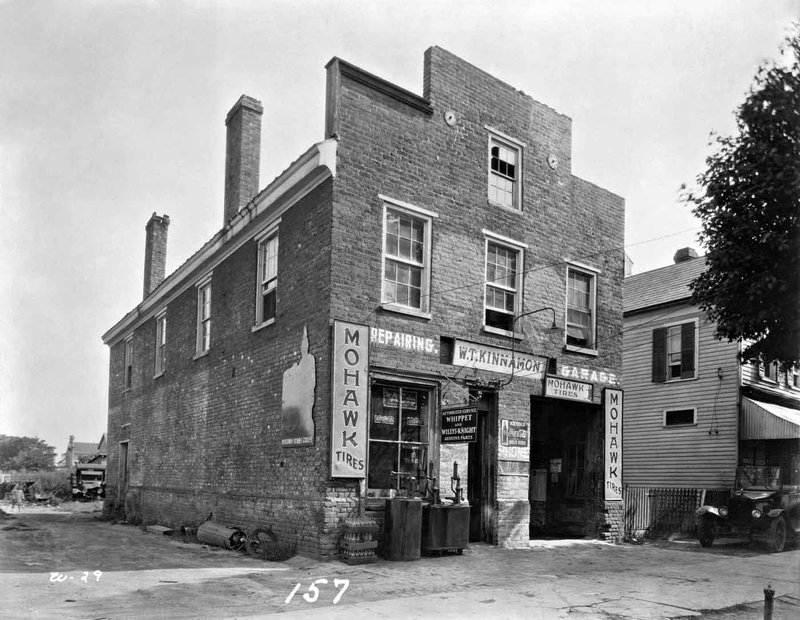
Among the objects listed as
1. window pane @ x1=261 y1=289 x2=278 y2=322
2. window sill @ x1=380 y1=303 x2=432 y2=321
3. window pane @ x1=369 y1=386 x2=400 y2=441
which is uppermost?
window pane @ x1=261 y1=289 x2=278 y2=322

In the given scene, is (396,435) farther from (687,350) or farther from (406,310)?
(687,350)

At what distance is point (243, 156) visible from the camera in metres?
18.8

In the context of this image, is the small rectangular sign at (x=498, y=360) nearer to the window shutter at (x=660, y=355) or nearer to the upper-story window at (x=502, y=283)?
the upper-story window at (x=502, y=283)

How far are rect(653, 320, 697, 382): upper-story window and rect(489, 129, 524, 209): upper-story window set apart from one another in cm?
1004

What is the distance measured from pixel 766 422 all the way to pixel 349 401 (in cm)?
1412

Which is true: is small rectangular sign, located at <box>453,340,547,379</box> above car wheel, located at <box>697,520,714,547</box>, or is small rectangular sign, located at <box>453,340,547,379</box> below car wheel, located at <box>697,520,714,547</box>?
above

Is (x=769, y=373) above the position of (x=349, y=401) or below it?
above

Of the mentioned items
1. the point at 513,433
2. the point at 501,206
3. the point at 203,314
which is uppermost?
the point at 501,206

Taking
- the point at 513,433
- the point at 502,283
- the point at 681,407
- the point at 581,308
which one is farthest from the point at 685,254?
the point at 513,433

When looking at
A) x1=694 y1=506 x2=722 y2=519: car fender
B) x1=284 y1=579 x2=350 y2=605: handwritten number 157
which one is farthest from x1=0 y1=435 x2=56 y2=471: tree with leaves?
x1=284 y1=579 x2=350 y2=605: handwritten number 157

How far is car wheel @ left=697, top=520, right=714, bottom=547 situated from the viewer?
16.7m

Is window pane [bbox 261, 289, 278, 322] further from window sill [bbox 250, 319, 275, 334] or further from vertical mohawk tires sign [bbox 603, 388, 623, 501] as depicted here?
vertical mohawk tires sign [bbox 603, 388, 623, 501]

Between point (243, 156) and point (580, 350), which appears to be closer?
point (580, 350)

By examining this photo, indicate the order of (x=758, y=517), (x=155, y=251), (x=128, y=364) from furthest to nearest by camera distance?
(x=155, y=251), (x=128, y=364), (x=758, y=517)
